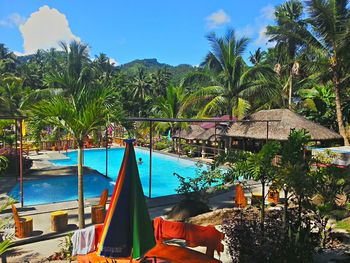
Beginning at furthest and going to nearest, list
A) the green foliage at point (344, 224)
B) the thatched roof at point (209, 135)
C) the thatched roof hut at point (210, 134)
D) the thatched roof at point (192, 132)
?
the thatched roof at point (192, 132)
the thatched roof at point (209, 135)
the thatched roof hut at point (210, 134)
the green foliage at point (344, 224)

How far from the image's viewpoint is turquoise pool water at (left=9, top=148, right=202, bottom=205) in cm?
1445

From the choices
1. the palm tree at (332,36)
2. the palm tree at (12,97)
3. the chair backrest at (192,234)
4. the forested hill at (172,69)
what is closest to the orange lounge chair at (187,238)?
the chair backrest at (192,234)

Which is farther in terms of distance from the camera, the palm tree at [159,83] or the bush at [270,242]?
the palm tree at [159,83]

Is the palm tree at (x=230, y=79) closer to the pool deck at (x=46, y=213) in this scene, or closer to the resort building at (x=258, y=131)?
the resort building at (x=258, y=131)

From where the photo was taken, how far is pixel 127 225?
4.28 m

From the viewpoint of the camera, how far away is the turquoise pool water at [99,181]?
47.4 feet

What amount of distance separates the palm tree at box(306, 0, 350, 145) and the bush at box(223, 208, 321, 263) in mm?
13103

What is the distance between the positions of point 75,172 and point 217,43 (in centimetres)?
1190

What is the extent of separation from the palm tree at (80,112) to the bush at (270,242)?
12.3 ft

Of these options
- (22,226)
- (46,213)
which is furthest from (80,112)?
(46,213)

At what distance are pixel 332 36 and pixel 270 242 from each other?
14.9 m

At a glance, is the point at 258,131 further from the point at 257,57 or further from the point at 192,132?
the point at 257,57

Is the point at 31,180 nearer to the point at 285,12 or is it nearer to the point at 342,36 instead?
the point at 342,36

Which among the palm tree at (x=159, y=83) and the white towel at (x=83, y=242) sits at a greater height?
the palm tree at (x=159, y=83)
